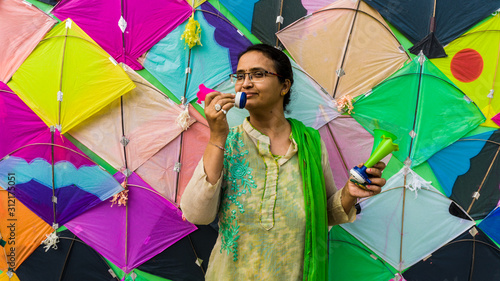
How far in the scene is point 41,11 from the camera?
235 centimetres

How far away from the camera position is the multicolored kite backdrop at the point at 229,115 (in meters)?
2.31

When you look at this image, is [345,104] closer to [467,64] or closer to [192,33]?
[467,64]

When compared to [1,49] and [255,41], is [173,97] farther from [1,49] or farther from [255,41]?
[1,49]

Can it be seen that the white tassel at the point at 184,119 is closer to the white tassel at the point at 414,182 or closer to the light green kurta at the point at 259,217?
the light green kurta at the point at 259,217

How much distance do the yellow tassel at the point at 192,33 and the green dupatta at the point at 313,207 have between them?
3.02 feet

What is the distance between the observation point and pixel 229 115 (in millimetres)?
2350

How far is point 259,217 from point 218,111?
0.57 metres

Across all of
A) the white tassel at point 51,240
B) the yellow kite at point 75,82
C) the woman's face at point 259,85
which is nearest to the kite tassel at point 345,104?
the woman's face at point 259,85

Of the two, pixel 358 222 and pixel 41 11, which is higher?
pixel 41 11

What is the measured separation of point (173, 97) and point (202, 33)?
1.54 feet

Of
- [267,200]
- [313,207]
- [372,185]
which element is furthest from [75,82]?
[372,185]

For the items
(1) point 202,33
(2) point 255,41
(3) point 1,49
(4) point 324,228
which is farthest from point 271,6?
(3) point 1,49

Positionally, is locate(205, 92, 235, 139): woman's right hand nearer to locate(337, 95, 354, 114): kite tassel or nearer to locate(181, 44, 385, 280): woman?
locate(181, 44, 385, 280): woman

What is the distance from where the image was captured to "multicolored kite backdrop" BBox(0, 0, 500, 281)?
2.31m
